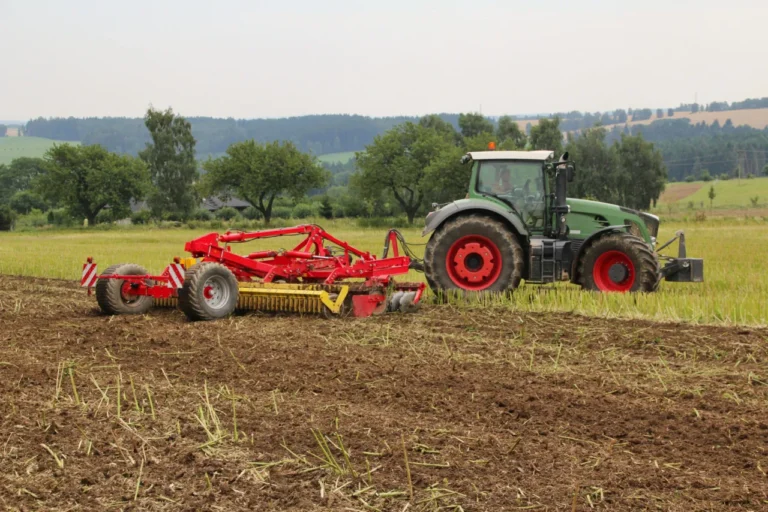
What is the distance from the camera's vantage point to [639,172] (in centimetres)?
7488

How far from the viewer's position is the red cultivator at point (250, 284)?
31.5 ft

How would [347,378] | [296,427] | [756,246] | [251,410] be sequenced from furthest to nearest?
[756,246], [347,378], [251,410], [296,427]

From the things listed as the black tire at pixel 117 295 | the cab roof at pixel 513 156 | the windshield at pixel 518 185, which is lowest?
the black tire at pixel 117 295

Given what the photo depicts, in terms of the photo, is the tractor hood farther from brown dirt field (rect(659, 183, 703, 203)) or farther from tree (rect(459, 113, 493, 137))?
brown dirt field (rect(659, 183, 703, 203))

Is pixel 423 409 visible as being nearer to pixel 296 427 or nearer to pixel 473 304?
pixel 296 427

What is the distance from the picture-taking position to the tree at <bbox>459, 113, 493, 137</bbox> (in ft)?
287

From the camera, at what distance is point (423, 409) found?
5.78 metres

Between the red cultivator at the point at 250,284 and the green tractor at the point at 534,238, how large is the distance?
2.85 ft

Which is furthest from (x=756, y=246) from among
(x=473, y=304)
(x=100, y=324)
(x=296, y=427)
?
(x=296, y=427)

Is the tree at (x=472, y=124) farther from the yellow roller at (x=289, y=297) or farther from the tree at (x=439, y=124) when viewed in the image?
the yellow roller at (x=289, y=297)

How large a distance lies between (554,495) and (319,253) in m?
7.33

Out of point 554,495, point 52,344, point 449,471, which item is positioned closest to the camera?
point 554,495

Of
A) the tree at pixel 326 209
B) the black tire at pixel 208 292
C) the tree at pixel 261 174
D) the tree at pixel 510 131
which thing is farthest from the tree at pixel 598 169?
the black tire at pixel 208 292

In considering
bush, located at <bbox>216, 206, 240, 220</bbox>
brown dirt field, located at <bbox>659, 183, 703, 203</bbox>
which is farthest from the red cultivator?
brown dirt field, located at <bbox>659, 183, 703, 203</bbox>
